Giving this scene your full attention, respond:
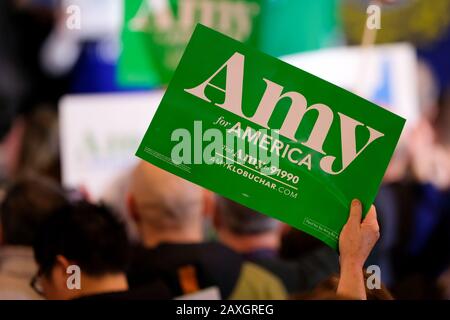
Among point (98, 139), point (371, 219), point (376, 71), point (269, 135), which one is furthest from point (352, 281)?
point (376, 71)

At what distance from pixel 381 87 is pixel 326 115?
1917mm

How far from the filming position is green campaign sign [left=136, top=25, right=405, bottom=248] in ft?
6.52

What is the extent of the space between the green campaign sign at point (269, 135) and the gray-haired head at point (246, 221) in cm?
121

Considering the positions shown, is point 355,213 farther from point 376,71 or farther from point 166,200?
point 376,71

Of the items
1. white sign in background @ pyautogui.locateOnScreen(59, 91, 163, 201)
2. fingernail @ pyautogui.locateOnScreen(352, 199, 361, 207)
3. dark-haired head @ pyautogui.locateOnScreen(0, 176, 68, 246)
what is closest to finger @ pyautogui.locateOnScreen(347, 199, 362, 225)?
fingernail @ pyautogui.locateOnScreen(352, 199, 361, 207)

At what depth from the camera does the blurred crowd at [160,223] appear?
2.33m

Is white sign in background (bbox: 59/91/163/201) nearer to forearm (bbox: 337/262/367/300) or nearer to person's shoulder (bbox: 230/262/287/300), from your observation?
person's shoulder (bbox: 230/262/287/300)

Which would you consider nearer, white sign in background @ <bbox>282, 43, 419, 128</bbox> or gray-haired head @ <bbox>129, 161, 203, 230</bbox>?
gray-haired head @ <bbox>129, 161, 203, 230</bbox>

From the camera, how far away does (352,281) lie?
1.95 meters

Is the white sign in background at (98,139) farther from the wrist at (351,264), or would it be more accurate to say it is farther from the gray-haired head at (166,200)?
the wrist at (351,264)

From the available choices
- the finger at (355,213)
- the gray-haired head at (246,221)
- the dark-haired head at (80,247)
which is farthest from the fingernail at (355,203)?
the gray-haired head at (246,221)

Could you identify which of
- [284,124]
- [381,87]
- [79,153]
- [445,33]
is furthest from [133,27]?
[284,124]

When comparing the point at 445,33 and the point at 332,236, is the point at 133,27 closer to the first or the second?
the point at 445,33

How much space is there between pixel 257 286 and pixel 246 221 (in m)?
0.57
